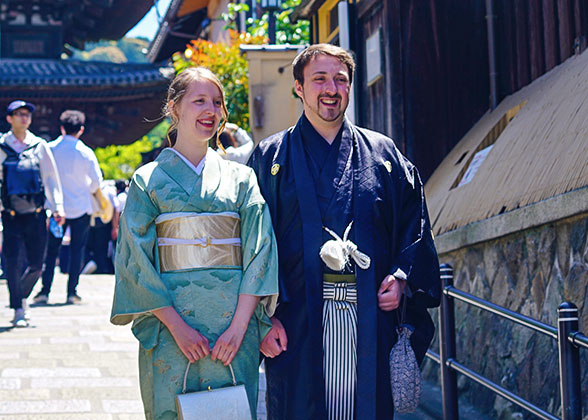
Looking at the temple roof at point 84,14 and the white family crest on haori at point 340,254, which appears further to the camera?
the temple roof at point 84,14

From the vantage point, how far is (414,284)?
3.90m

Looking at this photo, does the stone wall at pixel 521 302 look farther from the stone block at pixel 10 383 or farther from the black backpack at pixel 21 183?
the black backpack at pixel 21 183

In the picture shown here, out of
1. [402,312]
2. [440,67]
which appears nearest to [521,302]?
[402,312]

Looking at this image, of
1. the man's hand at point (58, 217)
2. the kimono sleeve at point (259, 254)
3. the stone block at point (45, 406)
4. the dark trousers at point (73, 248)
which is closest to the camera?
the kimono sleeve at point (259, 254)

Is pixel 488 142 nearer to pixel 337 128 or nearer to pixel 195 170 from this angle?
pixel 337 128

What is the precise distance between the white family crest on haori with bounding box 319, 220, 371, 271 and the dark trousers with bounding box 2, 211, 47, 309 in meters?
4.95

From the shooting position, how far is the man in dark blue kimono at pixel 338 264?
3.85 meters

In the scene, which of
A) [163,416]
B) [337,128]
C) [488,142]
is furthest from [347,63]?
[488,142]

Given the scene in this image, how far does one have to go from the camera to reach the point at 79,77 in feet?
75.0

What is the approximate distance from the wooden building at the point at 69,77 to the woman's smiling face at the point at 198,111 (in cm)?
1879

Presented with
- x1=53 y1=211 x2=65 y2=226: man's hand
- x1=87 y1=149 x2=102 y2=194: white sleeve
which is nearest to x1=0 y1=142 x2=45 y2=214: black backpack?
x1=53 y1=211 x2=65 y2=226: man's hand

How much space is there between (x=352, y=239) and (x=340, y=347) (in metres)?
0.44

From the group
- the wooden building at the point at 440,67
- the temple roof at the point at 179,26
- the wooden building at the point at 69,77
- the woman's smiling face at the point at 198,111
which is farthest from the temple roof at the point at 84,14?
the woman's smiling face at the point at 198,111

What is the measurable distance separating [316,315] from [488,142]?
142 inches
